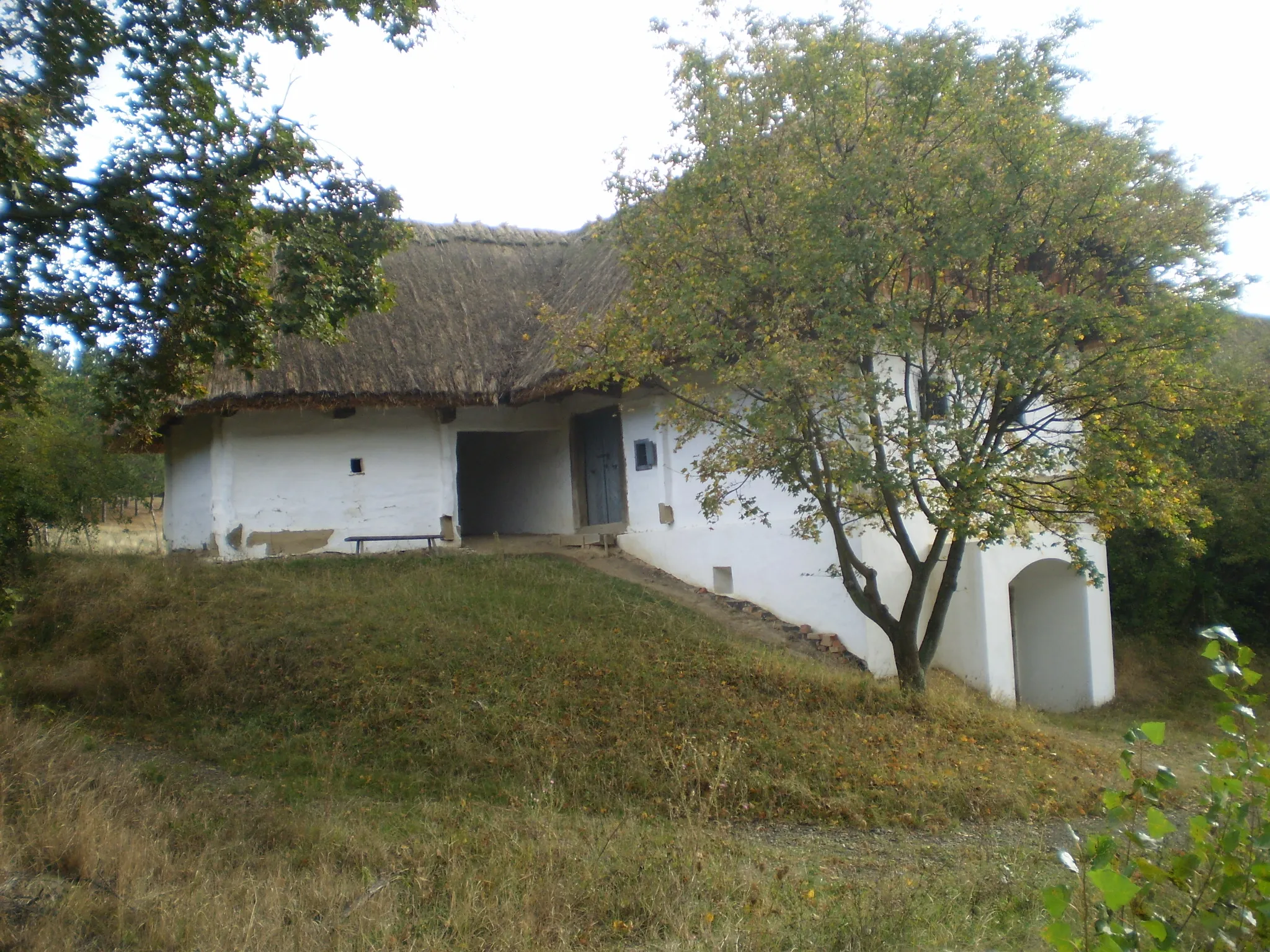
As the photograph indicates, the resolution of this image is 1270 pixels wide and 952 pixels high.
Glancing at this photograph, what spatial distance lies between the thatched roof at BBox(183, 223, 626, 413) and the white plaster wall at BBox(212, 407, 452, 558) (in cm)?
75

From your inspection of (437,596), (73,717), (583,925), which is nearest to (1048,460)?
(583,925)

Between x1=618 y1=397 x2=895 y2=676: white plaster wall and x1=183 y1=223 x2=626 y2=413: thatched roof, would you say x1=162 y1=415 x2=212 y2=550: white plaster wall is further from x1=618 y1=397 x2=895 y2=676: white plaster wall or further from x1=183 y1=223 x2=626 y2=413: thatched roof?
x1=618 y1=397 x2=895 y2=676: white plaster wall

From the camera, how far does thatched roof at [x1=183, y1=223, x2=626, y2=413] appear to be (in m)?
12.4

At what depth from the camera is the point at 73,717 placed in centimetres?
805

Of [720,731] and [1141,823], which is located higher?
[720,731]

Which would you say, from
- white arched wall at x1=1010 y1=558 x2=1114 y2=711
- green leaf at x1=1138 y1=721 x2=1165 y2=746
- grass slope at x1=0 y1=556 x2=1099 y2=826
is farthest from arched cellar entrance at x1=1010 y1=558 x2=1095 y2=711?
green leaf at x1=1138 y1=721 x2=1165 y2=746

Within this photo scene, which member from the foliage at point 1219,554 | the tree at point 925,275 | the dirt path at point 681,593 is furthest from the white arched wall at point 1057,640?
the tree at point 925,275

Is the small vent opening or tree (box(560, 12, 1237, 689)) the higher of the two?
tree (box(560, 12, 1237, 689))

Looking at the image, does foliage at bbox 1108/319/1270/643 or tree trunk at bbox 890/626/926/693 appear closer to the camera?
tree trunk at bbox 890/626/926/693

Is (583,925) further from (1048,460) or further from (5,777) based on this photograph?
(1048,460)

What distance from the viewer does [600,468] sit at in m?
13.9

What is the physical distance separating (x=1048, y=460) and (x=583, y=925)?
5.26 meters

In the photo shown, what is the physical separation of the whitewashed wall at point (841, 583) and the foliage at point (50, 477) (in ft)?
21.7

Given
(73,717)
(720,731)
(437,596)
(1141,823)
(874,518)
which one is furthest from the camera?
(437,596)
